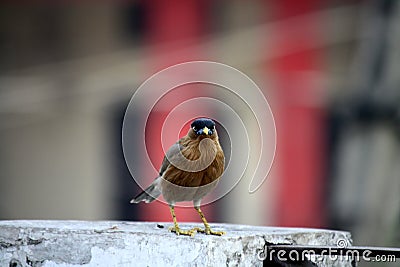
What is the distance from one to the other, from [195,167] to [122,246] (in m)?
0.36

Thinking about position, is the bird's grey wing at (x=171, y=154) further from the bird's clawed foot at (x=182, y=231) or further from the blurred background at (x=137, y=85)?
the blurred background at (x=137, y=85)

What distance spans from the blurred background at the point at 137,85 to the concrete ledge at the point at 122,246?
4.85m

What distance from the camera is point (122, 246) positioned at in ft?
10.6

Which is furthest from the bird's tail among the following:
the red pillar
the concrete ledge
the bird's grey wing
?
the red pillar

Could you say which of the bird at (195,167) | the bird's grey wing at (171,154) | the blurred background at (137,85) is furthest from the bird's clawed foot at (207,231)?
the blurred background at (137,85)

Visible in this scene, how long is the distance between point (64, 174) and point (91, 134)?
389 mm

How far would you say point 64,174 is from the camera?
333 inches

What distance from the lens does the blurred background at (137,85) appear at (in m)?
8.38

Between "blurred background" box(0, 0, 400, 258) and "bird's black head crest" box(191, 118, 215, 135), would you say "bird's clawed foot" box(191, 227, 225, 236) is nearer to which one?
"bird's black head crest" box(191, 118, 215, 135)

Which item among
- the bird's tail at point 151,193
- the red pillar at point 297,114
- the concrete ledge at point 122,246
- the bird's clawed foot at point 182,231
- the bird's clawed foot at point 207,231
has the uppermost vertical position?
the red pillar at point 297,114

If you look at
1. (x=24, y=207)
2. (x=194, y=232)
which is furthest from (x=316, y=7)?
(x=194, y=232)

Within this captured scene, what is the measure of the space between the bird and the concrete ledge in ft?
0.42

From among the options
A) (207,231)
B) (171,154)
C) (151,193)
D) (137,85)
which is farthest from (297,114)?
(207,231)

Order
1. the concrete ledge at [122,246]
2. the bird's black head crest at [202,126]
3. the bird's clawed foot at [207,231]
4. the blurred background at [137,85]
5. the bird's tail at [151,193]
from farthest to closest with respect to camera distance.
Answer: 1. the blurred background at [137,85]
2. the bird's tail at [151,193]
3. the bird's black head crest at [202,126]
4. the bird's clawed foot at [207,231]
5. the concrete ledge at [122,246]
